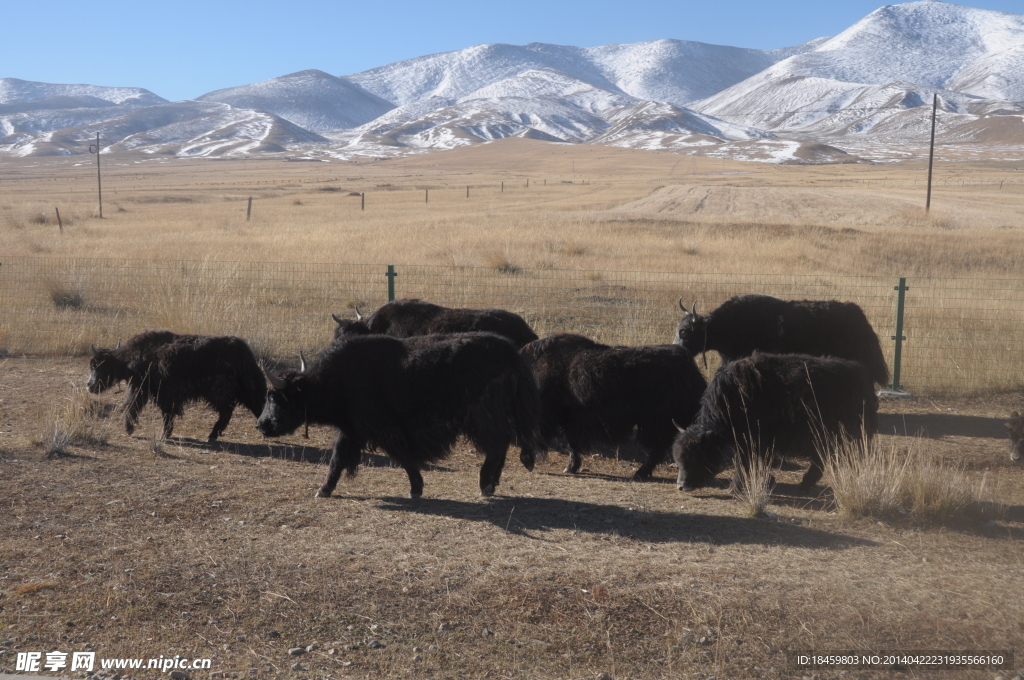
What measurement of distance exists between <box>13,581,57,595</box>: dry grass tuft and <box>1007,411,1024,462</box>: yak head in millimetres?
7962

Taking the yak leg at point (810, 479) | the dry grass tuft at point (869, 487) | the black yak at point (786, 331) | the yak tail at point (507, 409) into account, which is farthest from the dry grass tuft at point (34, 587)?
the black yak at point (786, 331)

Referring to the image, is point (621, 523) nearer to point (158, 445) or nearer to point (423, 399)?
point (423, 399)

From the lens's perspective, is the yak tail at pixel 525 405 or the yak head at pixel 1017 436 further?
the yak head at pixel 1017 436

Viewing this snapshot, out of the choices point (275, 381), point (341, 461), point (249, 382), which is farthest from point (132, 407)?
point (341, 461)

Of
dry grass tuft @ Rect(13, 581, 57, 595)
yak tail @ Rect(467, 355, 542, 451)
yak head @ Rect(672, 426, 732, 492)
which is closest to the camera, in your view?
dry grass tuft @ Rect(13, 581, 57, 595)

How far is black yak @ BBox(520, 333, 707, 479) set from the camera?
7848mm

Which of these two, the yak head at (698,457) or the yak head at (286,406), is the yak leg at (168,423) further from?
the yak head at (698,457)

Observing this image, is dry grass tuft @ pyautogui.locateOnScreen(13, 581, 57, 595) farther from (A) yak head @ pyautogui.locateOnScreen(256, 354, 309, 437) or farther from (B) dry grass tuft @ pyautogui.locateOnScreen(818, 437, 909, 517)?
(B) dry grass tuft @ pyautogui.locateOnScreen(818, 437, 909, 517)

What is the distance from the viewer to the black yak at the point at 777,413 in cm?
693

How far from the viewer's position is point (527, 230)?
29891 millimetres

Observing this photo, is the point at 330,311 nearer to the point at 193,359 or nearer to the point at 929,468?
the point at 193,359

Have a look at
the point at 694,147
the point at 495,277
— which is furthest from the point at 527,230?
the point at 694,147

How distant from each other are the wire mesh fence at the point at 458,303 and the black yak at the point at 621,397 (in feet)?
14.6

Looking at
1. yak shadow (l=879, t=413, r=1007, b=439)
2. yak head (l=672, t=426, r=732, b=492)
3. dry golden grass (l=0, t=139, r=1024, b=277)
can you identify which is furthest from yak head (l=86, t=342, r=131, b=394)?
dry golden grass (l=0, t=139, r=1024, b=277)
